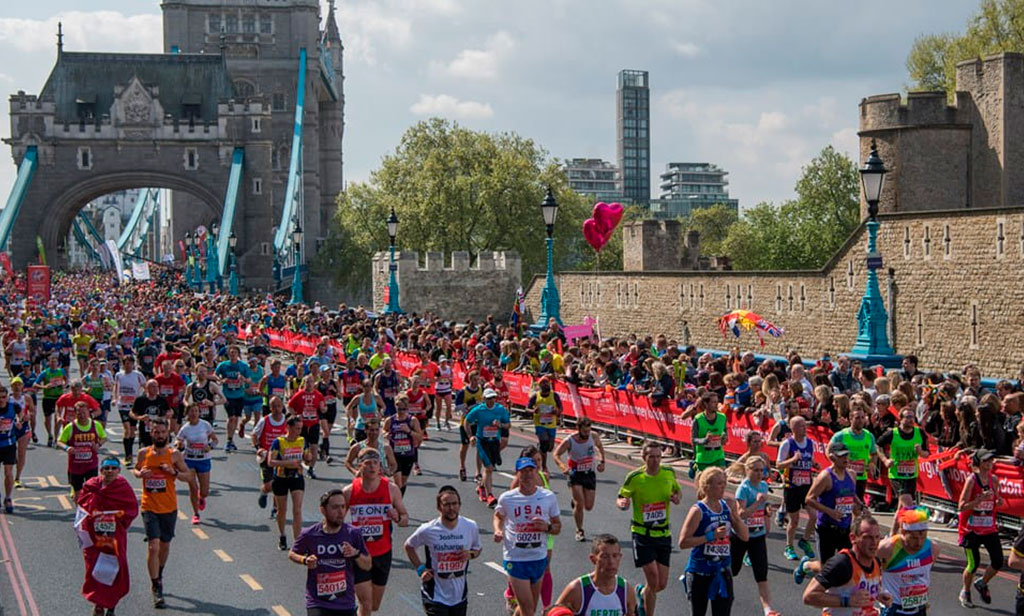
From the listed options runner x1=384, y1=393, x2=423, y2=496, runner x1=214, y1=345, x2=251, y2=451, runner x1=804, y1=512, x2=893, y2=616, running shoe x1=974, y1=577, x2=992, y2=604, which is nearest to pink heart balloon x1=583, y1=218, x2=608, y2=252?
runner x1=214, y1=345, x2=251, y2=451

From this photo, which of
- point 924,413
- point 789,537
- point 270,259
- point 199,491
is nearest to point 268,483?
point 199,491

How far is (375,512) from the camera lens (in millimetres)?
10922

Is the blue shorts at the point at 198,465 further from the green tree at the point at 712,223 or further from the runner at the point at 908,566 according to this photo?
the green tree at the point at 712,223

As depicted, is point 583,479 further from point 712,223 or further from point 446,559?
point 712,223

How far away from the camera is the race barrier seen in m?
13.4

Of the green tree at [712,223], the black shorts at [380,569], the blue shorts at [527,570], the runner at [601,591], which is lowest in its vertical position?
the black shorts at [380,569]

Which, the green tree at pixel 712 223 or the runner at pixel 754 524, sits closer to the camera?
the runner at pixel 754 524

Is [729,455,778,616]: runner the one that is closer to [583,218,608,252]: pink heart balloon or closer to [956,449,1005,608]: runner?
[956,449,1005,608]: runner

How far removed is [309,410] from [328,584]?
8975mm

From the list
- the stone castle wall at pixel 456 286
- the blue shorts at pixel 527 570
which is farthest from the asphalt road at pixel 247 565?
the stone castle wall at pixel 456 286

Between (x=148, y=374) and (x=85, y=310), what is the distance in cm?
1951

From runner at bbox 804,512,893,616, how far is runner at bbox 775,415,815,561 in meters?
4.56

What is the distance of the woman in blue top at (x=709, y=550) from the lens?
997 centimetres

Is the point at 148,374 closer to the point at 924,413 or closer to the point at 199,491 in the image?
the point at 199,491
